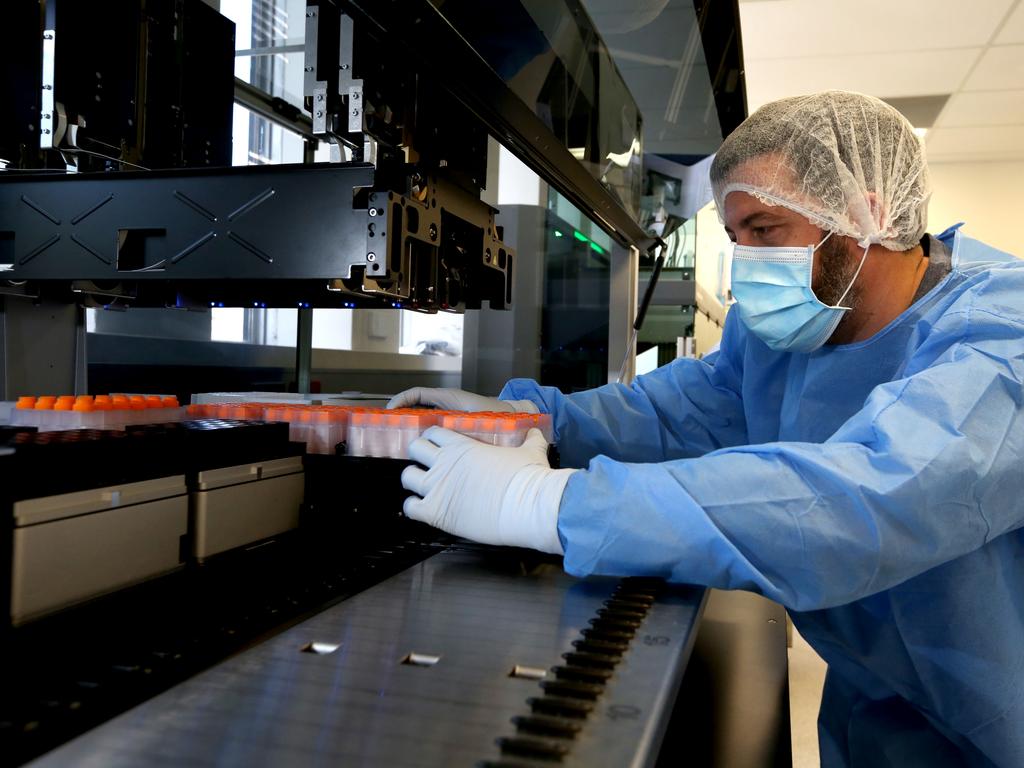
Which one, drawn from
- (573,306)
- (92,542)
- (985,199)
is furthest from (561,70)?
(985,199)

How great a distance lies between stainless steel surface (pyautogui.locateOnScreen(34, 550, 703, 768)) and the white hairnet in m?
0.70

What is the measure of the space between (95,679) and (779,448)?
686mm

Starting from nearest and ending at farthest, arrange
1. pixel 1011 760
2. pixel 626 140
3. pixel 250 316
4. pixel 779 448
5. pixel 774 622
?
pixel 779 448 < pixel 1011 760 < pixel 774 622 < pixel 626 140 < pixel 250 316

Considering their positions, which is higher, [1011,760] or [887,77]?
[887,77]

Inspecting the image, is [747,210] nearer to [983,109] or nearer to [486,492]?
[486,492]

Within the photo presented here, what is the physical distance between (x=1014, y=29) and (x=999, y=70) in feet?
1.68

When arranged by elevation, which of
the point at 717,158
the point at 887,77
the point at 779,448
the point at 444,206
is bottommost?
the point at 779,448

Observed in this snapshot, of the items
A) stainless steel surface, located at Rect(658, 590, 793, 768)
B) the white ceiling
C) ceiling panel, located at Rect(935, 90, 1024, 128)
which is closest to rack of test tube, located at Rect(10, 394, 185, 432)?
stainless steel surface, located at Rect(658, 590, 793, 768)

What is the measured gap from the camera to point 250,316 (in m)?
3.18

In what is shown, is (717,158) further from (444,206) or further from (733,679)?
(733,679)

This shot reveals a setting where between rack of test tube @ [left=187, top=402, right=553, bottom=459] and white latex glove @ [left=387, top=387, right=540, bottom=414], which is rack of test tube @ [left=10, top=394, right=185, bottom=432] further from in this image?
white latex glove @ [left=387, top=387, right=540, bottom=414]

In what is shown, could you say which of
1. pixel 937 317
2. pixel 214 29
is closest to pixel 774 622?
pixel 937 317

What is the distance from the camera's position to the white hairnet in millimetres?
1216

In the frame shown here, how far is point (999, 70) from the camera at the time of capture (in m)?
3.97
